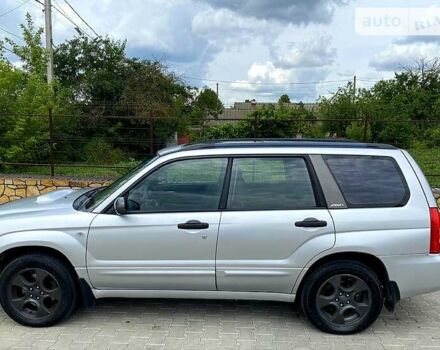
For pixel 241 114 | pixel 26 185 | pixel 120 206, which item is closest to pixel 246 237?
pixel 120 206

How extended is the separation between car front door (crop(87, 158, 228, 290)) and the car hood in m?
0.53

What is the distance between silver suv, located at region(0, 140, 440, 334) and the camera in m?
3.50

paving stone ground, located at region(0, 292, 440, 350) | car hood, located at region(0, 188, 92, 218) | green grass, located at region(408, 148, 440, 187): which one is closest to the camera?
paving stone ground, located at region(0, 292, 440, 350)

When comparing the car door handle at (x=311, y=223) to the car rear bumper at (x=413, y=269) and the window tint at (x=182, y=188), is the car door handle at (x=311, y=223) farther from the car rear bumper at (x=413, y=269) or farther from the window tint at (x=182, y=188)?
the window tint at (x=182, y=188)

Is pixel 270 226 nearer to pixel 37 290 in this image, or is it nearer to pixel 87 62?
pixel 37 290

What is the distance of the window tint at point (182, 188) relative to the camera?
11.9 feet

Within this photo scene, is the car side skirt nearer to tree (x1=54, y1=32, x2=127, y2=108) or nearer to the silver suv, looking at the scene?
the silver suv

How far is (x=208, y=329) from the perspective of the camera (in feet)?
12.2

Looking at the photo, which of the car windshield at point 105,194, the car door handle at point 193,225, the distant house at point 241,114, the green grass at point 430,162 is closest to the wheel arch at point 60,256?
the car windshield at point 105,194

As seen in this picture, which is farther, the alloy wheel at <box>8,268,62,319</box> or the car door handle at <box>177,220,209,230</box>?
the alloy wheel at <box>8,268,62,319</box>

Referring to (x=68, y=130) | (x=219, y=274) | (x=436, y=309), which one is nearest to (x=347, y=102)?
(x=68, y=130)

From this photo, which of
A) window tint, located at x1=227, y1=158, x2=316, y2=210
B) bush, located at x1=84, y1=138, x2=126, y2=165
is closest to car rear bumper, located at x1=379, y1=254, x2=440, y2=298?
window tint, located at x1=227, y1=158, x2=316, y2=210

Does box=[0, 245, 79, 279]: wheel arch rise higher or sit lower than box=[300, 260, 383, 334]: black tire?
higher

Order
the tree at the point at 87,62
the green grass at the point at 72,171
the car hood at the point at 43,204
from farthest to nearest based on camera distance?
the tree at the point at 87,62 → the green grass at the point at 72,171 → the car hood at the point at 43,204
